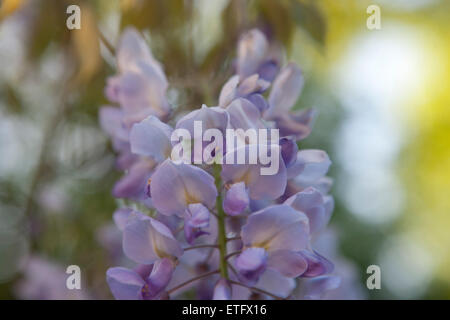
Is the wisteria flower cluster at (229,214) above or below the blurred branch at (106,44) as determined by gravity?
below

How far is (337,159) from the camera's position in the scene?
8.18 feet

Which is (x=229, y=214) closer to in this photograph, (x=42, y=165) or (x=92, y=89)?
(x=92, y=89)

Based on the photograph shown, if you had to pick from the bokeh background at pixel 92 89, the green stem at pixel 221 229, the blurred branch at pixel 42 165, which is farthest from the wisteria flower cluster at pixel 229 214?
the blurred branch at pixel 42 165

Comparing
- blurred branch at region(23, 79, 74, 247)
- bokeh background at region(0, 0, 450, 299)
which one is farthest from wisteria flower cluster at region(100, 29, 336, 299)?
A: blurred branch at region(23, 79, 74, 247)

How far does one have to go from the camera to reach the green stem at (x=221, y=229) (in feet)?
1.54

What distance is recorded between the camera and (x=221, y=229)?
476 mm

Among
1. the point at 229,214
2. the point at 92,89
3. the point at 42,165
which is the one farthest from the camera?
the point at 42,165

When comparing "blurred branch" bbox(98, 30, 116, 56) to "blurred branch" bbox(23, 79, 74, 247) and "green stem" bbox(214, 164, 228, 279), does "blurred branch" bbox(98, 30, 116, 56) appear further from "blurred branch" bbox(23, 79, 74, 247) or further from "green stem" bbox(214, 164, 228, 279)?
"green stem" bbox(214, 164, 228, 279)

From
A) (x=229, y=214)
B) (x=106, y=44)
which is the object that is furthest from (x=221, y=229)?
(x=106, y=44)

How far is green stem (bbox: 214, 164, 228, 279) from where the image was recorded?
0.47 m

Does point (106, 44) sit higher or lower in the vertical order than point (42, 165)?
higher

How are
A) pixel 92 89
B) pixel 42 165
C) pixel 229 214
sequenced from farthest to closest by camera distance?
pixel 42 165 → pixel 92 89 → pixel 229 214

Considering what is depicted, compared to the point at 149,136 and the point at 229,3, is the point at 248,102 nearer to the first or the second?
the point at 149,136

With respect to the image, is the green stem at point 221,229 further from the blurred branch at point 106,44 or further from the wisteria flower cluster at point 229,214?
the blurred branch at point 106,44
